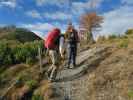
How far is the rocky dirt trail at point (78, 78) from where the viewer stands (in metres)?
13.5

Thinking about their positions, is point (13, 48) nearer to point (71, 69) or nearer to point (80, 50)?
point (80, 50)

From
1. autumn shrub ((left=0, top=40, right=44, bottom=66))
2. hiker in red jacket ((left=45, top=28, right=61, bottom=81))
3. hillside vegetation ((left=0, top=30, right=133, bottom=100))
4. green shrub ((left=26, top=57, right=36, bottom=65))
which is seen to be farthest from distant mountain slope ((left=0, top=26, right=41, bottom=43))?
hiker in red jacket ((left=45, top=28, right=61, bottom=81))

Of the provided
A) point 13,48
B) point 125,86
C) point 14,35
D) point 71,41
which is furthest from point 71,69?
point 14,35

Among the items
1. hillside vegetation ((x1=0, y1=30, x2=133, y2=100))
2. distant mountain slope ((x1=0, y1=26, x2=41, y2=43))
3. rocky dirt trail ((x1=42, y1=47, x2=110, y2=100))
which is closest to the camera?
hillside vegetation ((x1=0, y1=30, x2=133, y2=100))

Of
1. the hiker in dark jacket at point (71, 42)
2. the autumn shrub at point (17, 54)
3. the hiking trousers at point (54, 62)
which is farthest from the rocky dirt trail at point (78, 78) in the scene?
the autumn shrub at point (17, 54)

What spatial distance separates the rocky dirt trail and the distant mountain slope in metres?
22.2

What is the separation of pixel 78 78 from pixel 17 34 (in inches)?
1206

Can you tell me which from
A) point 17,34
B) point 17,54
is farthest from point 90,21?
point 17,34

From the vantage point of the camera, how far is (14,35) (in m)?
44.1

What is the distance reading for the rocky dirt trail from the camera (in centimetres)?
1349

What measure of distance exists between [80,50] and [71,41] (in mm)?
4508

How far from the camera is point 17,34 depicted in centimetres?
4488

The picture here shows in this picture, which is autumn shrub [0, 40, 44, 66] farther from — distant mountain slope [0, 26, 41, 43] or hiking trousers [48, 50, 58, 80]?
distant mountain slope [0, 26, 41, 43]

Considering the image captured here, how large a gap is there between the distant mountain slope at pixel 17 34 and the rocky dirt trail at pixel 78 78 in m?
22.2
